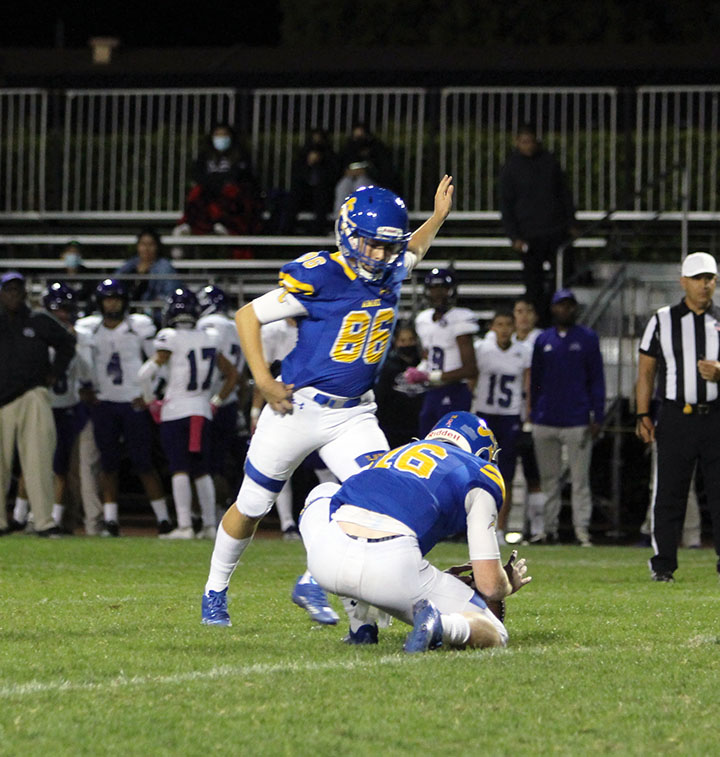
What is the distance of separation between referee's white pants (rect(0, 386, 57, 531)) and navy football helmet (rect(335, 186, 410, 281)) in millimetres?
6707

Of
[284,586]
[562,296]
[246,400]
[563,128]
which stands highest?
[563,128]

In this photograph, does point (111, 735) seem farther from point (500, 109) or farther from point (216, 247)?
point (500, 109)

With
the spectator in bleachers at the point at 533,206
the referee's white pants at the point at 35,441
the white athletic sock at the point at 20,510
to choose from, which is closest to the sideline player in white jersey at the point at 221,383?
the referee's white pants at the point at 35,441

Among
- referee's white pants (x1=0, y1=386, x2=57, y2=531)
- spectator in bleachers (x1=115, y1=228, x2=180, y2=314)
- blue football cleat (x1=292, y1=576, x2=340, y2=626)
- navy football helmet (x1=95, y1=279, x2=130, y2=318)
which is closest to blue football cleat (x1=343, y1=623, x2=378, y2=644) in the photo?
blue football cleat (x1=292, y1=576, x2=340, y2=626)

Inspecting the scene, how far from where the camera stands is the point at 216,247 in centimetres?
1969

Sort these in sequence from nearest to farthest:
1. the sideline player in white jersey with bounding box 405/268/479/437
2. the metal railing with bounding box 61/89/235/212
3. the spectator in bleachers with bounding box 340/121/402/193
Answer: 1. the sideline player in white jersey with bounding box 405/268/479/437
2. the spectator in bleachers with bounding box 340/121/402/193
3. the metal railing with bounding box 61/89/235/212

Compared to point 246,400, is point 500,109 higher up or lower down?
higher up

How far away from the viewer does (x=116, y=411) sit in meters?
13.8

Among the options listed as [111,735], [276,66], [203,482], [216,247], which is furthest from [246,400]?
[111,735]

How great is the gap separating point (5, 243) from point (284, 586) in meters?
12.4

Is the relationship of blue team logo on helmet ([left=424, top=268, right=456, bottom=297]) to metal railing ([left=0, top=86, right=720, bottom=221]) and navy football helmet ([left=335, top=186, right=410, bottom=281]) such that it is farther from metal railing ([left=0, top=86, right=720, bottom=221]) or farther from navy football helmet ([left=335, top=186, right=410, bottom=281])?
metal railing ([left=0, top=86, right=720, bottom=221])

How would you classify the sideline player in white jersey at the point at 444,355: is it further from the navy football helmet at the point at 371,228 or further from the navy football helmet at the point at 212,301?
the navy football helmet at the point at 371,228

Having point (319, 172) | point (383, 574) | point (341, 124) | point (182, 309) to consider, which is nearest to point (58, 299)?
point (182, 309)

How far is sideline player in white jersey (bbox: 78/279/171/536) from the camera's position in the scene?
13.7 metres
